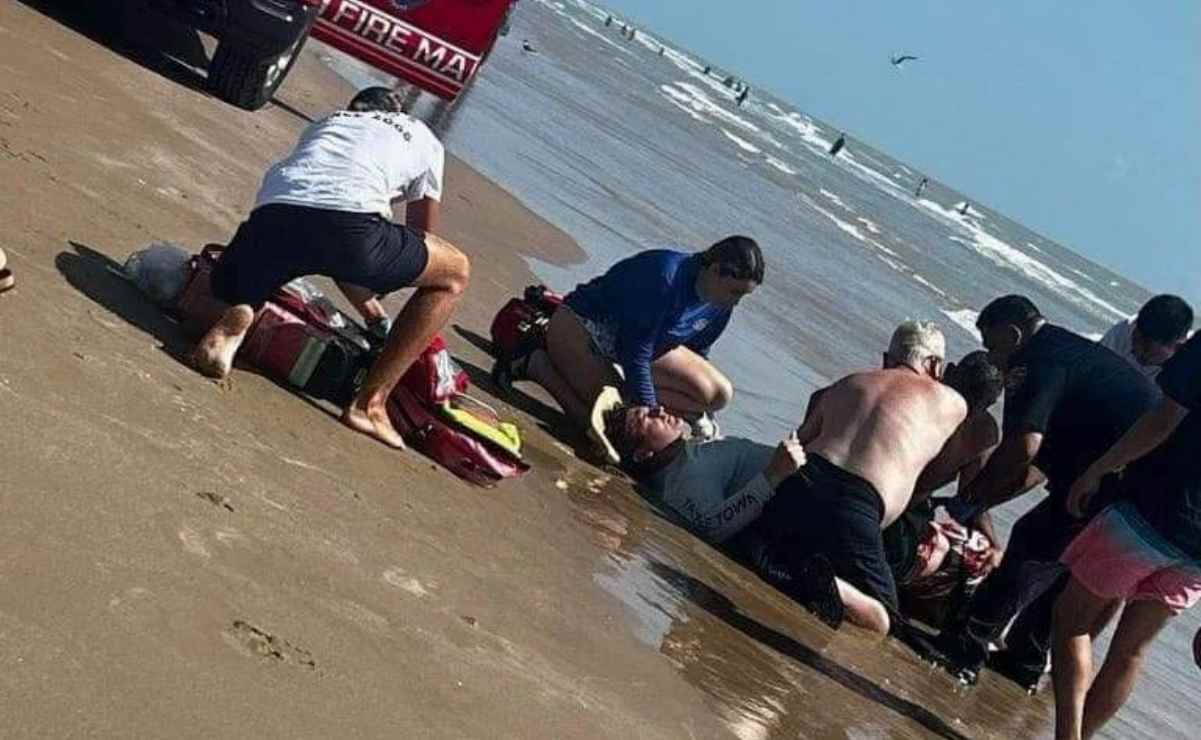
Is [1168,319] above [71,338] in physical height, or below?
above

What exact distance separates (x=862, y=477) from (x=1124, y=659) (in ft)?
3.93

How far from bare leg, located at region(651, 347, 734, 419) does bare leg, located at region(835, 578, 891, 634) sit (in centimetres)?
145

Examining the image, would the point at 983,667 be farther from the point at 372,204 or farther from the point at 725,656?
the point at 372,204

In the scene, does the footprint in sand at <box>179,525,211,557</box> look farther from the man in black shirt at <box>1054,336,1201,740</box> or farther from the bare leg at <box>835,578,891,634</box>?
the bare leg at <box>835,578,891,634</box>

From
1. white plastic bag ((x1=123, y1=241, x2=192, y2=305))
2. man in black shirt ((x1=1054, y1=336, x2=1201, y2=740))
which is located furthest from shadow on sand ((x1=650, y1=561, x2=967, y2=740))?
white plastic bag ((x1=123, y1=241, x2=192, y2=305))

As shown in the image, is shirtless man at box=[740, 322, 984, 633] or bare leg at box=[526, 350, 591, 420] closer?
shirtless man at box=[740, 322, 984, 633]

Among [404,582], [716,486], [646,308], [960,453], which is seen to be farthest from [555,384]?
[404,582]

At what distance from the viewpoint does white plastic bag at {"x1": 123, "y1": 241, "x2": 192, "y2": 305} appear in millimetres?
5504

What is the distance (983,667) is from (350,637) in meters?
3.84

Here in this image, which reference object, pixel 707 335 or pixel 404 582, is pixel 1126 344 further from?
pixel 404 582

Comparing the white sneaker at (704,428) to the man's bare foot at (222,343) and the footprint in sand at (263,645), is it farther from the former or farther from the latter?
the footprint in sand at (263,645)

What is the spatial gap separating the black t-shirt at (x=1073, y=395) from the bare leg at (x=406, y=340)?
2.39 m

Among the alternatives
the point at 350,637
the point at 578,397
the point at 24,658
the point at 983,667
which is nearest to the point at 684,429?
the point at 578,397

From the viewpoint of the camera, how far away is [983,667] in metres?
6.99
